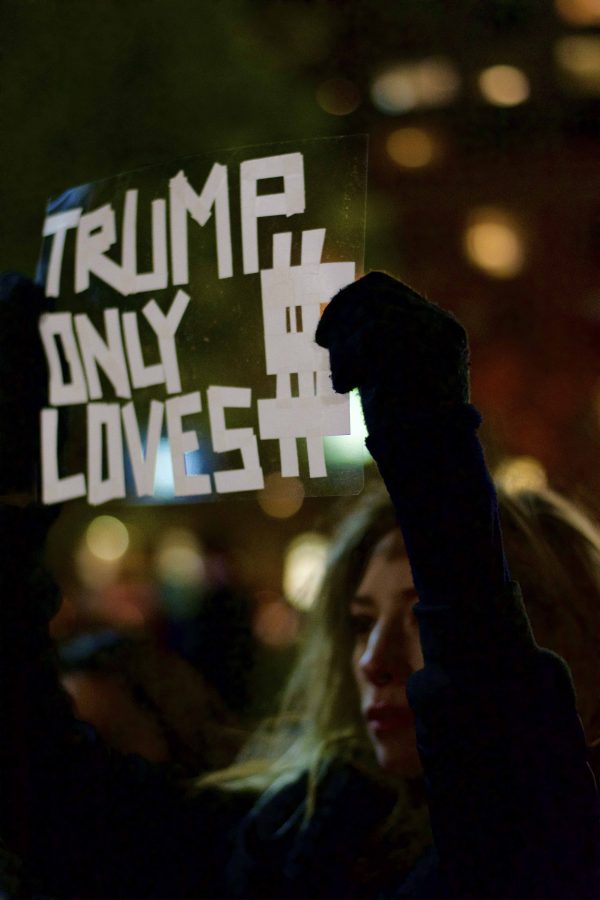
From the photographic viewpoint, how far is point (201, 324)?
900 millimetres

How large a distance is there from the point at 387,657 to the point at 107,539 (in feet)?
1.63

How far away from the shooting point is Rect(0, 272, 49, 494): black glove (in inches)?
38.3

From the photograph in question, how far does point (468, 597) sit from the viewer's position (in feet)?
1.94

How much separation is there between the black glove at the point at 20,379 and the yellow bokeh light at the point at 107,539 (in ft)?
0.60

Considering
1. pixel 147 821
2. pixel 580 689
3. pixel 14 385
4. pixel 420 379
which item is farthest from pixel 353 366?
pixel 147 821

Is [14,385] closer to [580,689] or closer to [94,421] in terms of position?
[94,421]

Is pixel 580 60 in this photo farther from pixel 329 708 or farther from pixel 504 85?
pixel 329 708

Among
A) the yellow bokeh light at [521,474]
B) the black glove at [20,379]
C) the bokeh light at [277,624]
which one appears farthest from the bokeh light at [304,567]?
the black glove at [20,379]

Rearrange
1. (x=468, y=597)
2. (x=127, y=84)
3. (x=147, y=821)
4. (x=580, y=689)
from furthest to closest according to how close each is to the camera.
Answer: (x=127, y=84) → (x=147, y=821) → (x=580, y=689) → (x=468, y=597)

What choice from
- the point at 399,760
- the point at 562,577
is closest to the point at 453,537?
the point at 562,577

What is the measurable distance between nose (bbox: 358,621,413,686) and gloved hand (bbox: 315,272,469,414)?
34cm

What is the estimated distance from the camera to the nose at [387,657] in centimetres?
85

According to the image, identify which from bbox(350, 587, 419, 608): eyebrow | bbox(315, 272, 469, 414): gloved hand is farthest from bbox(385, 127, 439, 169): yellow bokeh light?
bbox(350, 587, 419, 608): eyebrow

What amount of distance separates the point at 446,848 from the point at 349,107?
84 cm
